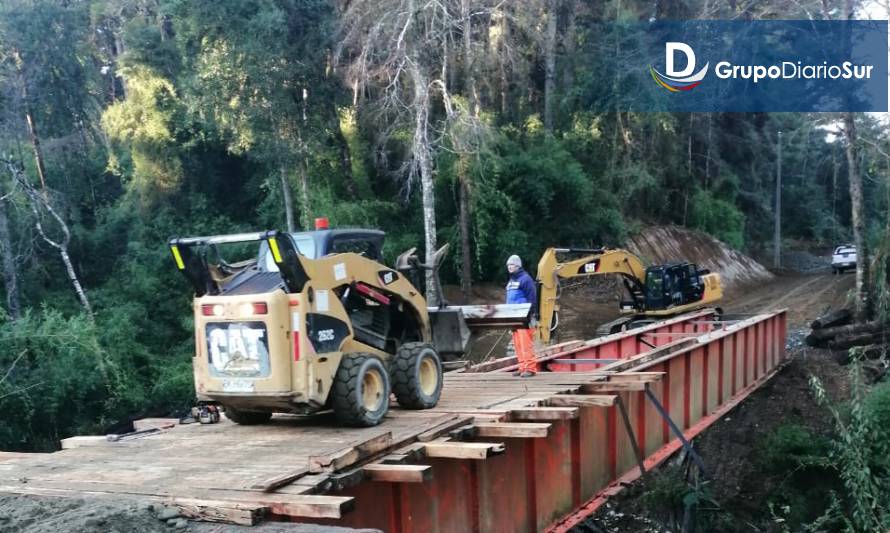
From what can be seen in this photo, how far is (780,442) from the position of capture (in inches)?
519

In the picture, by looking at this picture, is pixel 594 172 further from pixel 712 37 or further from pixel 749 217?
pixel 749 217

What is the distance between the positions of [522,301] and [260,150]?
1725 cm

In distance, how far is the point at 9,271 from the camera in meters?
21.5

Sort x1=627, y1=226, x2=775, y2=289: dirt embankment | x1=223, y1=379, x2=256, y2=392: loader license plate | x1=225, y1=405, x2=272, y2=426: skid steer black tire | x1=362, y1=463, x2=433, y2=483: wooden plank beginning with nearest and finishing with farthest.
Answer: x1=362, y1=463, x2=433, y2=483: wooden plank < x1=223, y1=379, x2=256, y2=392: loader license plate < x1=225, y1=405, x2=272, y2=426: skid steer black tire < x1=627, y1=226, x2=775, y2=289: dirt embankment

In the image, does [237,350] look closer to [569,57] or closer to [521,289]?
[521,289]

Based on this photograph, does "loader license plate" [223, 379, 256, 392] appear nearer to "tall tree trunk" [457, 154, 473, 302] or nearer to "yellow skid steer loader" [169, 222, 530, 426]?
"yellow skid steer loader" [169, 222, 530, 426]

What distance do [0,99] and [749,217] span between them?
42.5 m

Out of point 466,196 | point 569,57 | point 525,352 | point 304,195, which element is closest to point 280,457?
point 525,352

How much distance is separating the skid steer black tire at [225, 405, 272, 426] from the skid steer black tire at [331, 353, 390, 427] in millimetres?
1104

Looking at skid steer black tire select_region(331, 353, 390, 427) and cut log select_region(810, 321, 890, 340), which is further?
cut log select_region(810, 321, 890, 340)

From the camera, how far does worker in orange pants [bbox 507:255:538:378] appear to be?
9.92 metres

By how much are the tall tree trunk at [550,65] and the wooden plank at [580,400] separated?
24778mm

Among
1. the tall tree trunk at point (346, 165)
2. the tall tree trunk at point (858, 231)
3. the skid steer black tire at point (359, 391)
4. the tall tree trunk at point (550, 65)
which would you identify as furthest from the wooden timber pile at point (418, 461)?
the tall tree trunk at point (550, 65)

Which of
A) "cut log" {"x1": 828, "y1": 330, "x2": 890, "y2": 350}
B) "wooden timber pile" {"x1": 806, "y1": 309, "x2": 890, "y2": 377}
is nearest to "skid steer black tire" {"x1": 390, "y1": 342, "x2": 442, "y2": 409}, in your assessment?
"wooden timber pile" {"x1": 806, "y1": 309, "x2": 890, "y2": 377}
